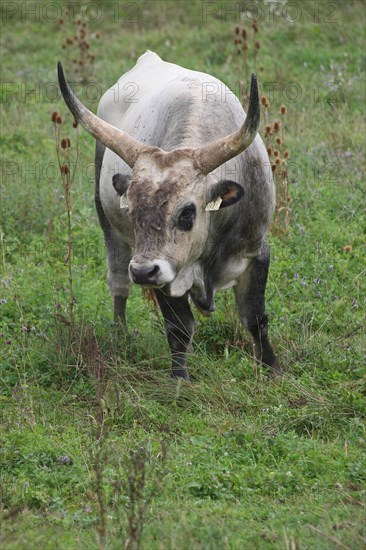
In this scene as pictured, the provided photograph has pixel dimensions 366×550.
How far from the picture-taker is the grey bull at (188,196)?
225 inches

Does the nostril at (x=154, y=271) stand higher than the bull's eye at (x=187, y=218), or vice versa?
the bull's eye at (x=187, y=218)

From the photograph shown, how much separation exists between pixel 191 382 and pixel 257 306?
72 cm

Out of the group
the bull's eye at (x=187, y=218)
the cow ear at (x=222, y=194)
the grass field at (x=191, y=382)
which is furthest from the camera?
the cow ear at (x=222, y=194)

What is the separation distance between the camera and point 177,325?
21.6ft

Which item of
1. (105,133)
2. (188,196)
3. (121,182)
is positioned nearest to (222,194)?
(188,196)

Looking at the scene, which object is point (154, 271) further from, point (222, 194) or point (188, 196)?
point (222, 194)

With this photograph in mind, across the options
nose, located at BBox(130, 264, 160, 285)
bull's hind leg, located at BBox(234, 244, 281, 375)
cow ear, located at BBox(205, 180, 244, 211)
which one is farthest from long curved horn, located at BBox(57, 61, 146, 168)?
bull's hind leg, located at BBox(234, 244, 281, 375)

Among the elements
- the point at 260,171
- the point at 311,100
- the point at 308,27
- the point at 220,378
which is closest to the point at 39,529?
the point at 220,378

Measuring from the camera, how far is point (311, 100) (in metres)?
11.1

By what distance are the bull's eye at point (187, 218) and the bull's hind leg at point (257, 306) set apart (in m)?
0.95

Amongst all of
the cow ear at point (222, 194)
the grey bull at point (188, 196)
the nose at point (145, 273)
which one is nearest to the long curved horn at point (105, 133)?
the grey bull at point (188, 196)

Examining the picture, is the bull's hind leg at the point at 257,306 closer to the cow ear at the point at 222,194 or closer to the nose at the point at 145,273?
the cow ear at the point at 222,194

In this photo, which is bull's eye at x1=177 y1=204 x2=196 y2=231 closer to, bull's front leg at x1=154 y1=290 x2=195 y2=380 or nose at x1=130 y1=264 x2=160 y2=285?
nose at x1=130 y1=264 x2=160 y2=285

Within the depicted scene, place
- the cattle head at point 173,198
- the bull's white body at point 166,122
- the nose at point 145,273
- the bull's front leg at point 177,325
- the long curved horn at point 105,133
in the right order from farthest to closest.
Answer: the bull's front leg at point 177,325 < the bull's white body at point 166,122 < the long curved horn at point 105,133 < the cattle head at point 173,198 < the nose at point 145,273
